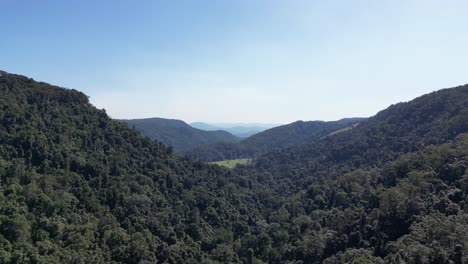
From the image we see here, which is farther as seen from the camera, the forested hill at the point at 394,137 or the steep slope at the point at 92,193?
the forested hill at the point at 394,137

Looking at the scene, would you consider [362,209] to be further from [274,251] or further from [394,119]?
[394,119]

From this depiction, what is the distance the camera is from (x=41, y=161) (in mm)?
66312

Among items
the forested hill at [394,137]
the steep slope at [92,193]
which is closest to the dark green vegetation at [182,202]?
the steep slope at [92,193]

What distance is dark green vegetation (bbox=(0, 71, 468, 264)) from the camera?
163 ft

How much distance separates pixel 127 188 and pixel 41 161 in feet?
49.4

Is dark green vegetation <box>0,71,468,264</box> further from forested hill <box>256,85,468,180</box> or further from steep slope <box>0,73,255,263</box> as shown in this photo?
forested hill <box>256,85,468,180</box>

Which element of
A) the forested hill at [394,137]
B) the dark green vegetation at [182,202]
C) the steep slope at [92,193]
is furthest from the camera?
the forested hill at [394,137]

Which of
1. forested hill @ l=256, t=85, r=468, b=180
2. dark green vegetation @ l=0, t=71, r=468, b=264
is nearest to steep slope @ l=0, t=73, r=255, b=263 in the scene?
dark green vegetation @ l=0, t=71, r=468, b=264

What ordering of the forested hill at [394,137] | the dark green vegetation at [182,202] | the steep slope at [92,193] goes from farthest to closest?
the forested hill at [394,137] → the steep slope at [92,193] → the dark green vegetation at [182,202]

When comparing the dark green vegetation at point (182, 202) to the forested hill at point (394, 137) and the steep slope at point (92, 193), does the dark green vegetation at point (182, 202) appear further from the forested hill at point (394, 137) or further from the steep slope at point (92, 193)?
the forested hill at point (394, 137)

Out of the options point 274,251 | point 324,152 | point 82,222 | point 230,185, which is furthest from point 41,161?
point 324,152

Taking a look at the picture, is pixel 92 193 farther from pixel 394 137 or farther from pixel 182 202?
pixel 394 137

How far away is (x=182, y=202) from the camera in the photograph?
82125 millimetres

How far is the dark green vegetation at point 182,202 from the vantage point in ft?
163
